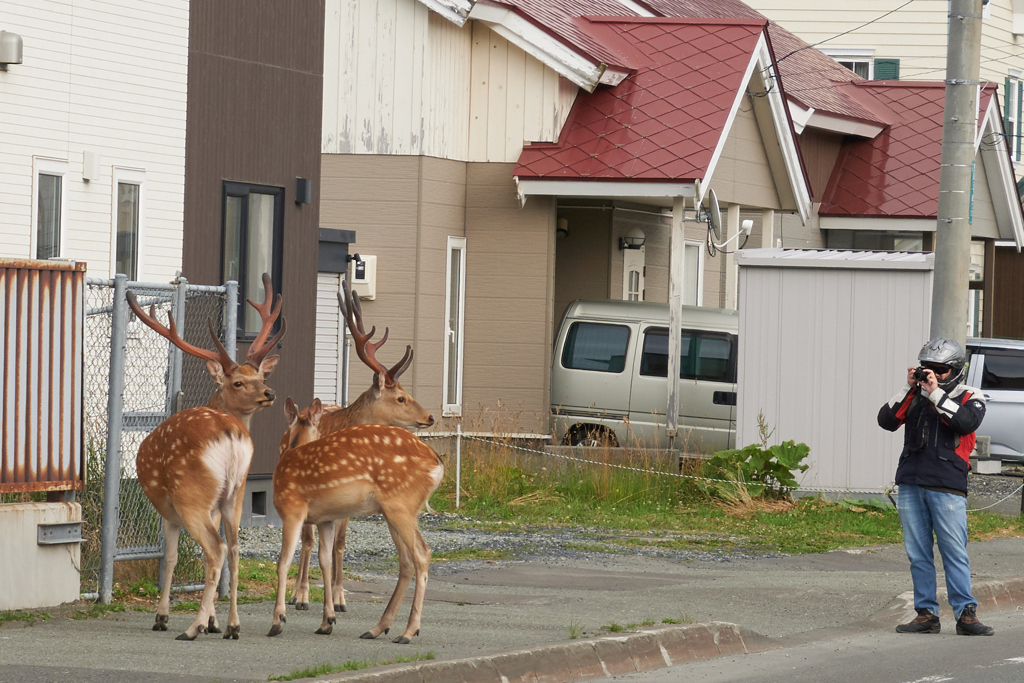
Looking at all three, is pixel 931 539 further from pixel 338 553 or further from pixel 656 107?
pixel 656 107

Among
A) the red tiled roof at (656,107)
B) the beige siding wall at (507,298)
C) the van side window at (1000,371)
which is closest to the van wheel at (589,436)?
the beige siding wall at (507,298)

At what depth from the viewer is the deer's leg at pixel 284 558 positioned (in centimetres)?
877

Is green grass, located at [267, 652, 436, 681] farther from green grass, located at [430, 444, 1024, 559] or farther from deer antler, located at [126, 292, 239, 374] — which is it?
green grass, located at [430, 444, 1024, 559]

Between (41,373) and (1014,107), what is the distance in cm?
2779

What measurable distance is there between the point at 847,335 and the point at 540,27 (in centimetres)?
571

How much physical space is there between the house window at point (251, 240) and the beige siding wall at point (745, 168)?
764 centimetres

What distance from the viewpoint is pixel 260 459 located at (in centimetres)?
1478

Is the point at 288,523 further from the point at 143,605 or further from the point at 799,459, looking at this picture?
the point at 799,459

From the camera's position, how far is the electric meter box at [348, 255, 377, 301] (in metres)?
19.4

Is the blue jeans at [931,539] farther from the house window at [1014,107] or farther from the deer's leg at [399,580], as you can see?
the house window at [1014,107]

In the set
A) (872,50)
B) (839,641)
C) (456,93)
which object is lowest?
(839,641)

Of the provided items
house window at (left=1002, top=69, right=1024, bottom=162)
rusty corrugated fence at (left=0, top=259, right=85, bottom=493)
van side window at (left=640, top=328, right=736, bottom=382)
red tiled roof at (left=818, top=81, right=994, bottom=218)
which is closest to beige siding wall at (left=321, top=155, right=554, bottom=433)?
van side window at (left=640, top=328, right=736, bottom=382)

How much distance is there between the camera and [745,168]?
22062 millimetres

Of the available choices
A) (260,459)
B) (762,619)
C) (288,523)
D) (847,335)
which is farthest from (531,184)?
(288,523)
